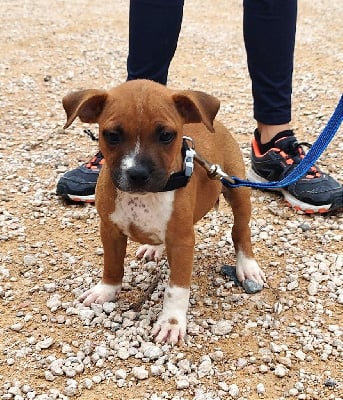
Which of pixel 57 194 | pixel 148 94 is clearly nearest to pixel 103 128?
pixel 148 94

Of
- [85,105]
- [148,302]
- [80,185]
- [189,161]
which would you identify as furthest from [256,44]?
[148,302]

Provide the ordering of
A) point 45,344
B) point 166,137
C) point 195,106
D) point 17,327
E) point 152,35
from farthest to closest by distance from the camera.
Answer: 1. point 152,35
2. point 17,327
3. point 45,344
4. point 195,106
5. point 166,137

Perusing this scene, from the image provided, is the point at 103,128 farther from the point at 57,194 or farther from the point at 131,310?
the point at 57,194

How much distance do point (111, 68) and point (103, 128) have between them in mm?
6188

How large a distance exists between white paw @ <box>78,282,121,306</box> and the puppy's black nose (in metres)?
0.99

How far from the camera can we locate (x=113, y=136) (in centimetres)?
281

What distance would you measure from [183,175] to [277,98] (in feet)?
6.16

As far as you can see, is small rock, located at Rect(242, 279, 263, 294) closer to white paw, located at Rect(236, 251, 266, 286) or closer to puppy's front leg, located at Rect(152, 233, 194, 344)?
white paw, located at Rect(236, 251, 266, 286)

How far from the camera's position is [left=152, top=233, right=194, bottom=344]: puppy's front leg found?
317cm

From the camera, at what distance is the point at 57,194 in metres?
4.95

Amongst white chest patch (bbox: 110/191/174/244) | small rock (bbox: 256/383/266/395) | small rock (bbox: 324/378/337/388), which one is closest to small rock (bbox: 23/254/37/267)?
white chest patch (bbox: 110/191/174/244)

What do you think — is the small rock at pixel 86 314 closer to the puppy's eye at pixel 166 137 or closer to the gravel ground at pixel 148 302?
the gravel ground at pixel 148 302

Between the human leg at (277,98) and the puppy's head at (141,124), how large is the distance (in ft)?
5.69

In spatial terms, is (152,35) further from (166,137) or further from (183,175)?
(166,137)
